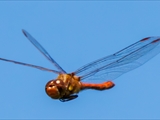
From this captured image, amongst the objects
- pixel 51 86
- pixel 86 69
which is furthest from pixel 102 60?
pixel 51 86

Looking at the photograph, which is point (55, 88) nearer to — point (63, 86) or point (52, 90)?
point (52, 90)

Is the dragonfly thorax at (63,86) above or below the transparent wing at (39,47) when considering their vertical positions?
below

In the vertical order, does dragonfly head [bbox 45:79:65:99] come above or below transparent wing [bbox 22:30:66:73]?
below

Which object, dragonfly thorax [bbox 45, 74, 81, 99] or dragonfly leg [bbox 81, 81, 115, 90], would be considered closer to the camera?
dragonfly thorax [bbox 45, 74, 81, 99]

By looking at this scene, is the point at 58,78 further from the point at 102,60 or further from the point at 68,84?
the point at 102,60

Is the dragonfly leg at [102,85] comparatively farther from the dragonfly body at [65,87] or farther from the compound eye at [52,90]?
the compound eye at [52,90]

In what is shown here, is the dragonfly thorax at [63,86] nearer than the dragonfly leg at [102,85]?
Yes

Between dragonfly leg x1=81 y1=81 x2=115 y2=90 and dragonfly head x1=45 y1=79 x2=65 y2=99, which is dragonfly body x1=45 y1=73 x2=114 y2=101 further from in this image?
dragonfly leg x1=81 y1=81 x2=115 y2=90
